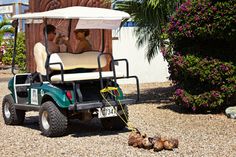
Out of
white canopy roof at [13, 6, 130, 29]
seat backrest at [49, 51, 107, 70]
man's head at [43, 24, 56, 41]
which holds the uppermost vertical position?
white canopy roof at [13, 6, 130, 29]

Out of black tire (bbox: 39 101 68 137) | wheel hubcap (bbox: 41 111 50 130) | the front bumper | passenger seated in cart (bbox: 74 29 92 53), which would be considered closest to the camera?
the front bumper

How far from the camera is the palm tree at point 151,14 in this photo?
11.8 meters

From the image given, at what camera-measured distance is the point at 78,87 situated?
327 inches

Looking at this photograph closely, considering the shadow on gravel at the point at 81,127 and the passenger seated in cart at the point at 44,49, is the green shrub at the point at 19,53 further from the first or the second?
the passenger seated in cart at the point at 44,49

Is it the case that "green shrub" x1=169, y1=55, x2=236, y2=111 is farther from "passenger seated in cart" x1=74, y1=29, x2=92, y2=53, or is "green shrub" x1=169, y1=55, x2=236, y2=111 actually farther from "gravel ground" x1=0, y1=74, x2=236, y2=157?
"passenger seated in cart" x1=74, y1=29, x2=92, y2=53

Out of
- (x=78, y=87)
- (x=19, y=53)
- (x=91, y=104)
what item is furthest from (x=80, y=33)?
(x=19, y=53)

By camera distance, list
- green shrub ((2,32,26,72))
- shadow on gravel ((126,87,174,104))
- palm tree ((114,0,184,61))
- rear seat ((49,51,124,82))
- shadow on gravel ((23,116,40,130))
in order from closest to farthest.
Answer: rear seat ((49,51,124,82))
shadow on gravel ((23,116,40,130))
palm tree ((114,0,184,61))
shadow on gravel ((126,87,174,104))
green shrub ((2,32,26,72))

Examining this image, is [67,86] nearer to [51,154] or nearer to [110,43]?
[51,154]

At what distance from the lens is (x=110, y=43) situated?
16.2m

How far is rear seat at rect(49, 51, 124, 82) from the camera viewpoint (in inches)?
329

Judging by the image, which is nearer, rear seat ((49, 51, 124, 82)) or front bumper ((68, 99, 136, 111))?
front bumper ((68, 99, 136, 111))

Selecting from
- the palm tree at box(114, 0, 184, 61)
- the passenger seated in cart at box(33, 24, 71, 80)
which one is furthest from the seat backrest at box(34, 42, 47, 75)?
→ the palm tree at box(114, 0, 184, 61)

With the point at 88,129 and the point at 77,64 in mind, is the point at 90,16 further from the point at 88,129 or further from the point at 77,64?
the point at 88,129

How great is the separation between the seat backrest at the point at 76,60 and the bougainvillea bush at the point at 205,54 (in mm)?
2059
